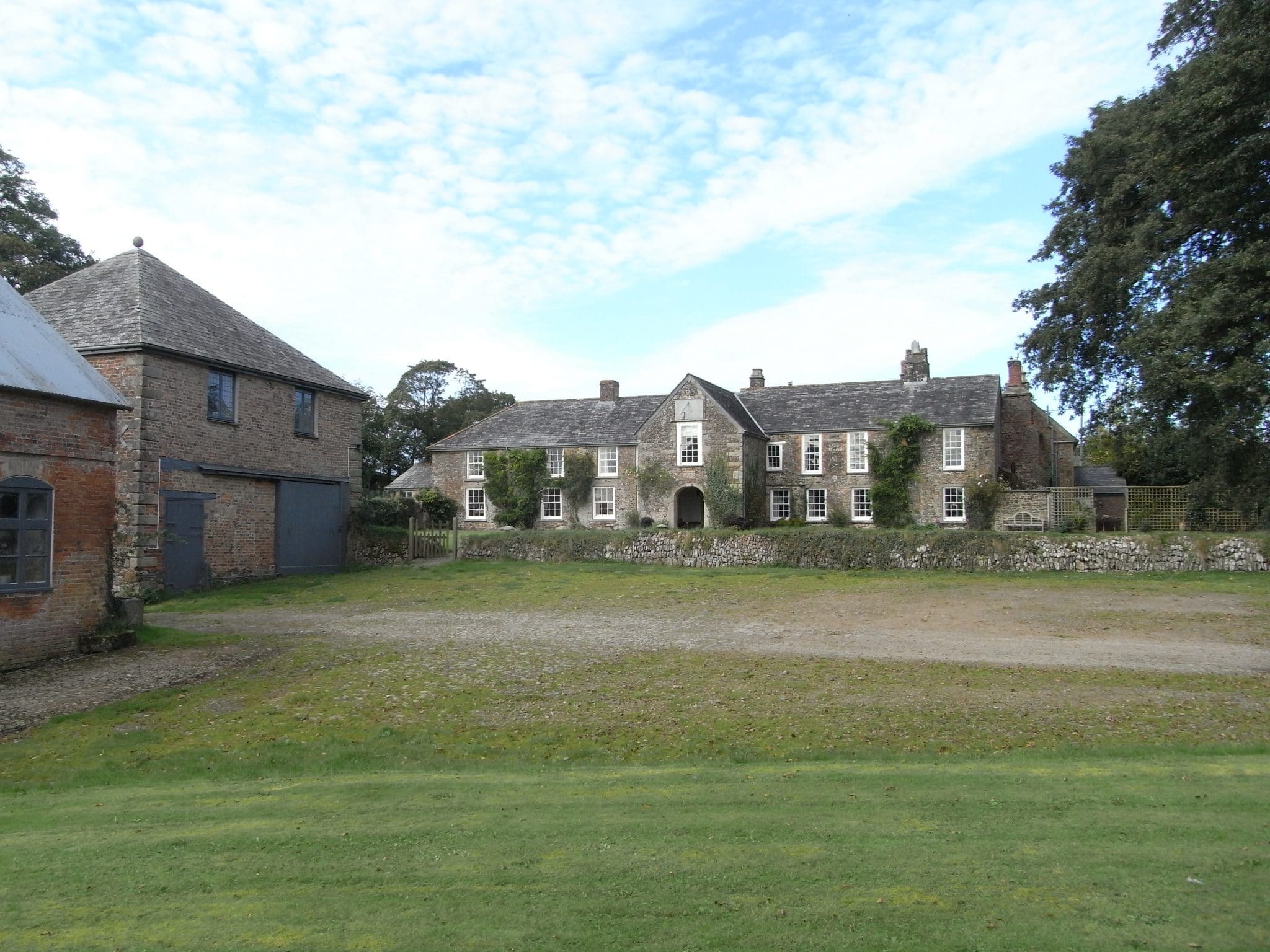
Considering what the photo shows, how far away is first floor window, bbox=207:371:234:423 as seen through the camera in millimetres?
24188

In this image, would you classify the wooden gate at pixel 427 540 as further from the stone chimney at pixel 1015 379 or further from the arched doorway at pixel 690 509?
the stone chimney at pixel 1015 379

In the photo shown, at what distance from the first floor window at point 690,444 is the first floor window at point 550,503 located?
7.30 meters

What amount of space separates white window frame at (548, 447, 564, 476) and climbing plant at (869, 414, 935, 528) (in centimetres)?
1515

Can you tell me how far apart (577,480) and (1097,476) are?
34.2 meters

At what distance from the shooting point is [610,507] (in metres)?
45.1

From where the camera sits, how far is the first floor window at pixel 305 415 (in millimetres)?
27469

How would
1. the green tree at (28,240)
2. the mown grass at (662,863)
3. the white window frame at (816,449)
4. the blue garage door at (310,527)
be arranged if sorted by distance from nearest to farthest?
1. the mown grass at (662,863)
2. the blue garage door at (310,527)
3. the green tree at (28,240)
4. the white window frame at (816,449)

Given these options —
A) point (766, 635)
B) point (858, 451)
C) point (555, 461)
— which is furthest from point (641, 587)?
point (555, 461)

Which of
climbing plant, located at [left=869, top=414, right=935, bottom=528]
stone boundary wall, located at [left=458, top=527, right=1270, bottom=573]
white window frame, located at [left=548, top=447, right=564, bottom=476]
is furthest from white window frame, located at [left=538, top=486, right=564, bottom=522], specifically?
climbing plant, located at [left=869, top=414, right=935, bottom=528]

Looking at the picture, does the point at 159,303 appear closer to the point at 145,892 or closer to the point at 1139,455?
the point at 145,892

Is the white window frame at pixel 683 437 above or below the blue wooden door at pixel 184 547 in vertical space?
above

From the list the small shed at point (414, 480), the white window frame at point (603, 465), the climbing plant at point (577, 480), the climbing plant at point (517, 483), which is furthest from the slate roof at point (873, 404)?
the small shed at point (414, 480)

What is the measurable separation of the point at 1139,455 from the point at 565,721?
44660 millimetres

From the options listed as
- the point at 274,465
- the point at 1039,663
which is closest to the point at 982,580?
the point at 1039,663
